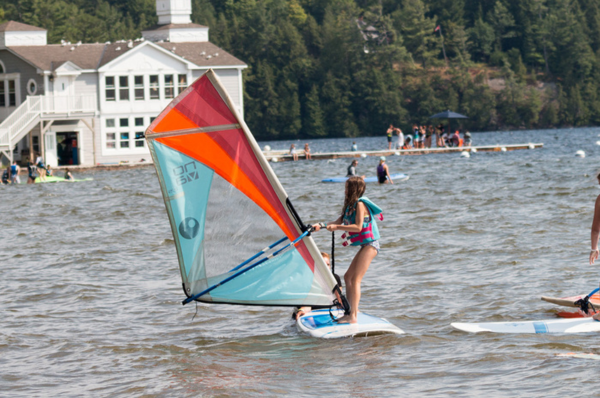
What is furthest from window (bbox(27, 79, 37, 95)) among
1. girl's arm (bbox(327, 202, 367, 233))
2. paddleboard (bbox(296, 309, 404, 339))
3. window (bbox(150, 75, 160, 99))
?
girl's arm (bbox(327, 202, 367, 233))

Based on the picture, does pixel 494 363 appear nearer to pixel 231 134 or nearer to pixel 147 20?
pixel 231 134

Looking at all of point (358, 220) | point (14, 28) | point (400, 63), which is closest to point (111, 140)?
point (14, 28)

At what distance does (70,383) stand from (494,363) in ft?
14.2

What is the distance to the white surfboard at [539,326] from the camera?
1000 centimetres

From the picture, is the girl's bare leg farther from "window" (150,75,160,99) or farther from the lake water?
"window" (150,75,160,99)

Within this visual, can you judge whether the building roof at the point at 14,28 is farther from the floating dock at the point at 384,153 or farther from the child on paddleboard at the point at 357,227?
the child on paddleboard at the point at 357,227

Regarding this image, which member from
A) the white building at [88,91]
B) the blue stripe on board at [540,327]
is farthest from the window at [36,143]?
the blue stripe on board at [540,327]

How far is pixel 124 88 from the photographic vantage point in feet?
164

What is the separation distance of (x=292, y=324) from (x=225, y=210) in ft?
6.63

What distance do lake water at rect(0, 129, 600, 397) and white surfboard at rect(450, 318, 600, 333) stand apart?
0.14 metres

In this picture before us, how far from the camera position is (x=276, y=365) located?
9312 mm

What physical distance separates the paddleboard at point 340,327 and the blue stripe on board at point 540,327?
1524mm

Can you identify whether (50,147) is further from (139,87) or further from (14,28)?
(14,28)

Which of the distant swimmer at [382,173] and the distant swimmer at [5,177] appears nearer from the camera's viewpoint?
the distant swimmer at [382,173]
